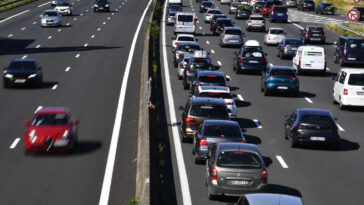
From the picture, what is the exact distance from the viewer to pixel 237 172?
17.4 metres

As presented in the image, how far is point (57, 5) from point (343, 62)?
151 feet

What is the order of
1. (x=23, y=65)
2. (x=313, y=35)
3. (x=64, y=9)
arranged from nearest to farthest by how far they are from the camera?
(x=23, y=65), (x=313, y=35), (x=64, y=9)

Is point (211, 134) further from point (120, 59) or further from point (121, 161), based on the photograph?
point (120, 59)

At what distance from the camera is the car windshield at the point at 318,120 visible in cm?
2476

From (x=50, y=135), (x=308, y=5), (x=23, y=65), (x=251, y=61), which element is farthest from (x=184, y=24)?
(x=50, y=135)

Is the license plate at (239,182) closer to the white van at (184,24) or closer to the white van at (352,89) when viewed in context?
the white van at (352,89)

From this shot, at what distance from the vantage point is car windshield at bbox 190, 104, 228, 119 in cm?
2461

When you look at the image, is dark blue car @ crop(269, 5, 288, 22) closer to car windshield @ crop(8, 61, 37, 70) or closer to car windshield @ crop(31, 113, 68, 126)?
car windshield @ crop(8, 61, 37, 70)

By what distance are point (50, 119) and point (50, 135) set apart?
0.86m

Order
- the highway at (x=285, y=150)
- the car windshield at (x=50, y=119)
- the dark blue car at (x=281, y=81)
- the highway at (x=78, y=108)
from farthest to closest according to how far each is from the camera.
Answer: the dark blue car at (x=281, y=81) < the car windshield at (x=50, y=119) < the highway at (x=285, y=150) < the highway at (x=78, y=108)

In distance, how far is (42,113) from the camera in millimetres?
23547

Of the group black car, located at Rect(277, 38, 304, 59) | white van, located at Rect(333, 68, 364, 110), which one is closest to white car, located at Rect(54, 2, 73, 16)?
black car, located at Rect(277, 38, 304, 59)

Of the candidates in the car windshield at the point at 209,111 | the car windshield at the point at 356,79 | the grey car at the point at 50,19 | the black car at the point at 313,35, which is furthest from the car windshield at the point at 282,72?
the grey car at the point at 50,19

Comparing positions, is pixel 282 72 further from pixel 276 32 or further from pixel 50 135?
pixel 276 32
